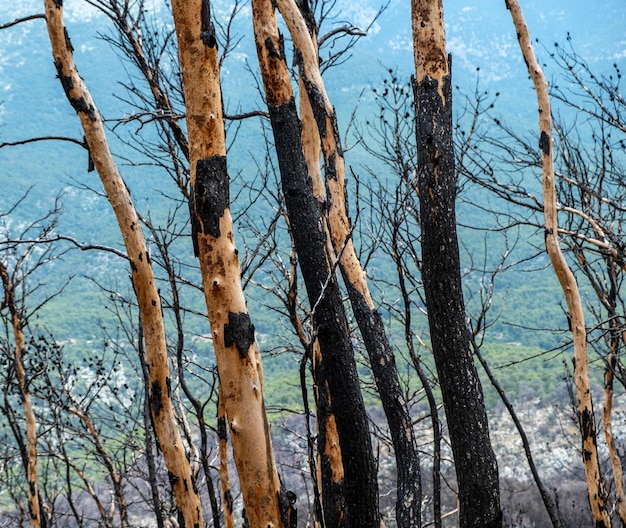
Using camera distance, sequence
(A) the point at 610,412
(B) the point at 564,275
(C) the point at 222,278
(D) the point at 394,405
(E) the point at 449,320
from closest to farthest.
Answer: (C) the point at 222,278 < (E) the point at 449,320 < (D) the point at 394,405 < (B) the point at 564,275 < (A) the point at 610,412

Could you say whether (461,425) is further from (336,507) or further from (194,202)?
(194,202)

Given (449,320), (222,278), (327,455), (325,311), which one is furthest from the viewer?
(327,455)

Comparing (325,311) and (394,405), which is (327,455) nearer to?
(394,405)

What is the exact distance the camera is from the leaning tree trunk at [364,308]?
3.54 metres

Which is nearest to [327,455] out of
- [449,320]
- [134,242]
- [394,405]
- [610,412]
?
[394,405]

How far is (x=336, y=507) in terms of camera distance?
131 inches

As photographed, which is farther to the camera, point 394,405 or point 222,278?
point 394,405

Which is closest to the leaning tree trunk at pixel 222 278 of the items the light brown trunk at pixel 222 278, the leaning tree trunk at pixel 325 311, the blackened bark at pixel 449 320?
the light brown trunk at pixel 222 278

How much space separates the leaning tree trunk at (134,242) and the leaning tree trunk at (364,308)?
1003mm

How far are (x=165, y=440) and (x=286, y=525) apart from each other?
1.39 metres

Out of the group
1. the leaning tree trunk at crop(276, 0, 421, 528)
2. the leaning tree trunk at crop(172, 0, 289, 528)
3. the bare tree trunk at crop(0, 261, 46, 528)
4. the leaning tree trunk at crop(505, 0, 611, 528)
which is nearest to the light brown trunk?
the leaning tree trunk at crop(172, 0, 289, 528)

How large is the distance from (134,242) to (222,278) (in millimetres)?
1190

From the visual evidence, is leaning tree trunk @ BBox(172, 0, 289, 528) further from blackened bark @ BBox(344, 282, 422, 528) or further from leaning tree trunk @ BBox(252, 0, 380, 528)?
blackened bark @ BBox(344, 282, 422, 528)

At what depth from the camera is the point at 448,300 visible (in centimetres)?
271
